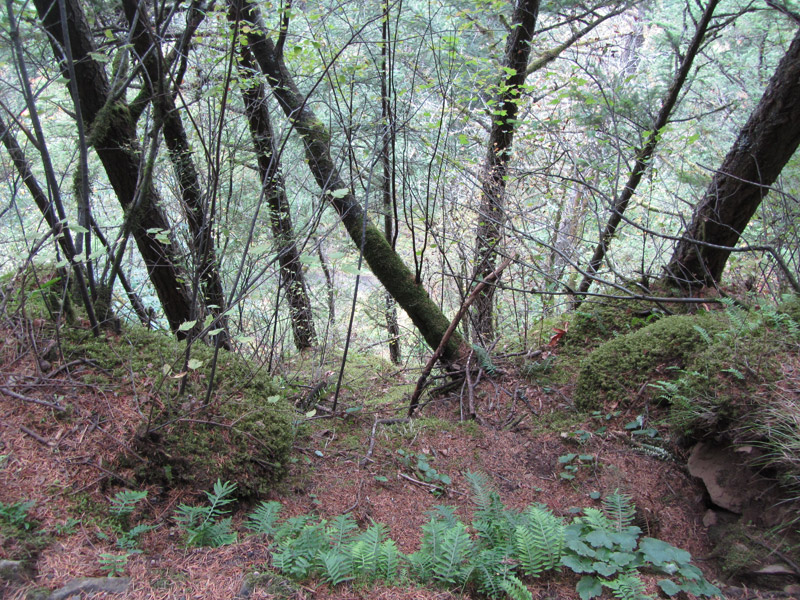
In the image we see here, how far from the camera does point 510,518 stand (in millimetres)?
2127

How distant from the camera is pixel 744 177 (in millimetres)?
3992

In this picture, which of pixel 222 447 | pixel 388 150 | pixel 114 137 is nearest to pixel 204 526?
pixel 222 447

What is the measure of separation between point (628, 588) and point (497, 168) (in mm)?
4577

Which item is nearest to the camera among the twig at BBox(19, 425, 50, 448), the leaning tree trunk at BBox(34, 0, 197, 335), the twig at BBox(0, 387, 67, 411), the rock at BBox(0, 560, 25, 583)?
the rock at BBox(0, 560, 25, 583)

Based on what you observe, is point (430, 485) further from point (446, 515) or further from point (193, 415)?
point (193, 415)

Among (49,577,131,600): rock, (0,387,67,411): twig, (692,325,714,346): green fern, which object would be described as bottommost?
(49,577,131,600): rock

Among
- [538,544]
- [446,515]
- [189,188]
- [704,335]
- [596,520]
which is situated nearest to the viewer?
[538,544]

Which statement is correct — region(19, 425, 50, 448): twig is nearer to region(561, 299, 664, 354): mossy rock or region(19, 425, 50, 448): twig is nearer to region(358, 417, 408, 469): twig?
region(358, 417, 408, 469): twig

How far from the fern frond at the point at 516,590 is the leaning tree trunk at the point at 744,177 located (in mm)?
2945

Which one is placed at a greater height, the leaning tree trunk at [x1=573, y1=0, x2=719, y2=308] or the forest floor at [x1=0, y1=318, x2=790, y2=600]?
the leaning tree trunk at [x1=573, y1=0, x2=719, y2=308]

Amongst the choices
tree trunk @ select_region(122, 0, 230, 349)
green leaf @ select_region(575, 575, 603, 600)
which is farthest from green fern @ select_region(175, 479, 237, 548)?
tree trunk @ select_region(122, 0, 230, 349)

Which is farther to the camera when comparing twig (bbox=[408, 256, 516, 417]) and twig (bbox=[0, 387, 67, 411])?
twig (bbox=[408, 256, 516, 417])

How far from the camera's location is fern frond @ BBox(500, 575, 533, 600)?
1.62m

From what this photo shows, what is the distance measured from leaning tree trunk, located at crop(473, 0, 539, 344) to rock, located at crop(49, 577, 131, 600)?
12.8ft
